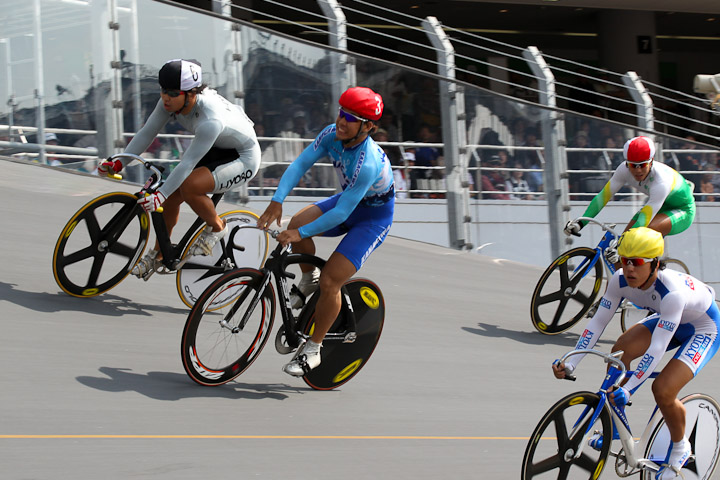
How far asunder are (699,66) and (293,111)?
1941cm

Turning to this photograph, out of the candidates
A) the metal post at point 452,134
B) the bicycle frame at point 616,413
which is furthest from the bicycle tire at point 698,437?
the metal post at point 452,134

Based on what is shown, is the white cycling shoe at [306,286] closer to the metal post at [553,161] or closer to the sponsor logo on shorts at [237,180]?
the sponsor logo on shorts at [237,180]

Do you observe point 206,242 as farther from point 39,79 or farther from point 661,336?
point 39,79

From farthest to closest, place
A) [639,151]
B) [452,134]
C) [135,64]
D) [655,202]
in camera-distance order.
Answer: [452,134] < [135,64] < [655,202] < [639,151]

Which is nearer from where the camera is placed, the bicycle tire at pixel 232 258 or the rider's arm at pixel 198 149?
the rider's arm at pixel 198 149

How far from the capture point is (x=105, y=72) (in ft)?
Answer: 33.8

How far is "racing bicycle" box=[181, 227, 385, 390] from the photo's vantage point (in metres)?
5.21

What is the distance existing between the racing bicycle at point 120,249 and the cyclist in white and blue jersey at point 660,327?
2755 mm

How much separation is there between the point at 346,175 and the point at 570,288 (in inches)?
133

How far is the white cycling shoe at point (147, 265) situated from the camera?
6.36m

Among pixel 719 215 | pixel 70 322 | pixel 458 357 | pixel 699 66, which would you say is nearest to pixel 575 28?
pixel 699 66

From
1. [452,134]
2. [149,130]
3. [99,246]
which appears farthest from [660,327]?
[452,134]

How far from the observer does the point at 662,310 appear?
15.5ft

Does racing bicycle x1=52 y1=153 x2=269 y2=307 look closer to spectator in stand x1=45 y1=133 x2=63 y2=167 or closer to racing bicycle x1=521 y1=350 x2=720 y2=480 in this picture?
racing bicycle x1=521 y1=350 x2=720 y2=480
